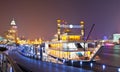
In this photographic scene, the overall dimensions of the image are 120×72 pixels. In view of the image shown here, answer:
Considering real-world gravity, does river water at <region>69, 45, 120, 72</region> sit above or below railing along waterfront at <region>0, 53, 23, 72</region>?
below

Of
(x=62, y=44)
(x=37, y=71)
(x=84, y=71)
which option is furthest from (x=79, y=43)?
(x=84, y=71)

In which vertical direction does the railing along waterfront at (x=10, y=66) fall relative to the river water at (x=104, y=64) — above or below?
above

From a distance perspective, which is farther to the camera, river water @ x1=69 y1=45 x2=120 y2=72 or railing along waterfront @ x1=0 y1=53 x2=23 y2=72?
river water @ x1=69 y1=45 x2=120 y2=72

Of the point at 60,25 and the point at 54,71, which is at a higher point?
the point at 60,25

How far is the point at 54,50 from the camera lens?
44.7 m

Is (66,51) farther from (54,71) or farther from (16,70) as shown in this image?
(16,70)

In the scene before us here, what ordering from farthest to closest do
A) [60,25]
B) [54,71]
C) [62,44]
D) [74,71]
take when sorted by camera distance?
[60,25] < [62,44] < [54,71] < [74,71]

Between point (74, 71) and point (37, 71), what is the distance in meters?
3.24

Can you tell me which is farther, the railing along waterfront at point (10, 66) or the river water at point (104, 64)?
the river water at point (104, 64)

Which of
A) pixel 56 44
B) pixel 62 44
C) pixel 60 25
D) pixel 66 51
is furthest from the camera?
pixel 60 25

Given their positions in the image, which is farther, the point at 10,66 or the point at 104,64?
the point at 104,64

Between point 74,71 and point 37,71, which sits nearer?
point 74,71

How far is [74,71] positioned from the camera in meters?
15.9

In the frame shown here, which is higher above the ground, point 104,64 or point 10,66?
point 10,66
